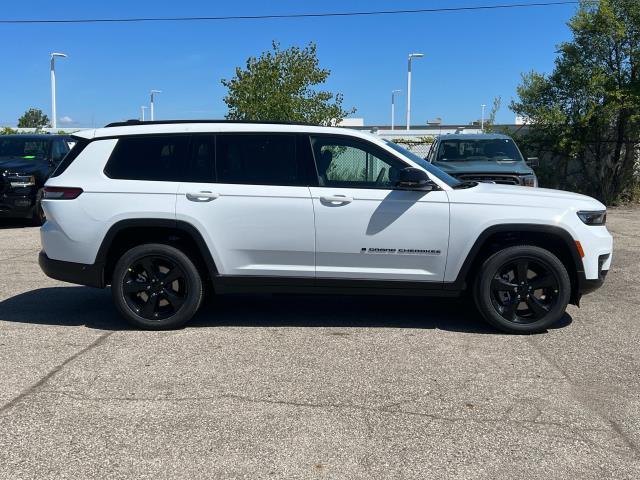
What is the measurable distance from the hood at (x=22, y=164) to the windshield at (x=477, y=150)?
312 inches

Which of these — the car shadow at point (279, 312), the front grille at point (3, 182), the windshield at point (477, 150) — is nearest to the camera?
the car shadow at point (279, 312)

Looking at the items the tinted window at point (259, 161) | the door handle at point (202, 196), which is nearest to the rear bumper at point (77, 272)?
the door handle at point (202, 196)

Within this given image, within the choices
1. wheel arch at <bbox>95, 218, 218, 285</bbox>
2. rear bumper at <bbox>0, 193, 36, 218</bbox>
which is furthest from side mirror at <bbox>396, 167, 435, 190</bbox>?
rear bumper at <bbox>0, 193, 36, 218</bbox>

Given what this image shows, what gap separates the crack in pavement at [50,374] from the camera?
13.4ft

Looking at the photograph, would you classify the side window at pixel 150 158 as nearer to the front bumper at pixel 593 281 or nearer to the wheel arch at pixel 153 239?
the wheel arch at pixel 153 239

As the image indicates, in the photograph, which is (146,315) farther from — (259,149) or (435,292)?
(435,292)

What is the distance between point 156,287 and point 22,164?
27.5ft

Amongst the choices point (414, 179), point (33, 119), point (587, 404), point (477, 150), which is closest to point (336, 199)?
point (414, 179)

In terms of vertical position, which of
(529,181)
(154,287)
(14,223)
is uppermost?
(529,181)

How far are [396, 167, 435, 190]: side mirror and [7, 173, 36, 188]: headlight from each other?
9.43m

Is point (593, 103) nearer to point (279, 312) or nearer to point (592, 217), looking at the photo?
point (592, 217)

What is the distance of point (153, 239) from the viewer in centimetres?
580

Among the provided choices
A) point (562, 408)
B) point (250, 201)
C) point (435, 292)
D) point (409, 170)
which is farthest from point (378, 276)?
point (562, 408)

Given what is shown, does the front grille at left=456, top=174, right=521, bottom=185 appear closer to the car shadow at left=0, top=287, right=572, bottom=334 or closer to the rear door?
the car shadow at left=0, top=287, right=572, bottom=334
